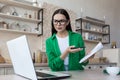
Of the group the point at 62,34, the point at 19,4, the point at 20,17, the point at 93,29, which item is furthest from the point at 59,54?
the point at 93,29

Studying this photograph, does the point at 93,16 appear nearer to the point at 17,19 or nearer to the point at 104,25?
the point at 104,25

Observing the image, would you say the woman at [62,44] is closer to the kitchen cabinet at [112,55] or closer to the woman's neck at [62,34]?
the woman's neck at [62,34]

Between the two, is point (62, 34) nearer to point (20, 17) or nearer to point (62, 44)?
point (62, 44)

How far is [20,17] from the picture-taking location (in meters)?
2.92

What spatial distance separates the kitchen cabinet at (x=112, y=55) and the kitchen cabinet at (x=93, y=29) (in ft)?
0.97

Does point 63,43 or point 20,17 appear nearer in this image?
point 63,43

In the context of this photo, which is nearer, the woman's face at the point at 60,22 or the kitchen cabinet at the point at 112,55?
the woman's face at the point at 60,22

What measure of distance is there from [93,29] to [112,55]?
80 centimetres

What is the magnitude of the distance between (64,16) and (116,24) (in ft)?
12.4

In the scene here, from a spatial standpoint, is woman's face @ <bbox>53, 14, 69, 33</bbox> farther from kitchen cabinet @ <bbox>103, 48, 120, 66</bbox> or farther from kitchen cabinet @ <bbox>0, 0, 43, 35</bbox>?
kitchen cabinet @ <bbox>103, 48, 120, 66</bbox>

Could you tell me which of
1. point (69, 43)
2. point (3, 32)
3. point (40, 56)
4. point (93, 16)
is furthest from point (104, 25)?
point (69, 43)

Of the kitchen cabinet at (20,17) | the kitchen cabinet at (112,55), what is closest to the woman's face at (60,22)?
the kitchen cabinet at (20,17)

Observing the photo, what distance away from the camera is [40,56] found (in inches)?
120

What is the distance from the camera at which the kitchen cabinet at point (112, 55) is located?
4.08m
